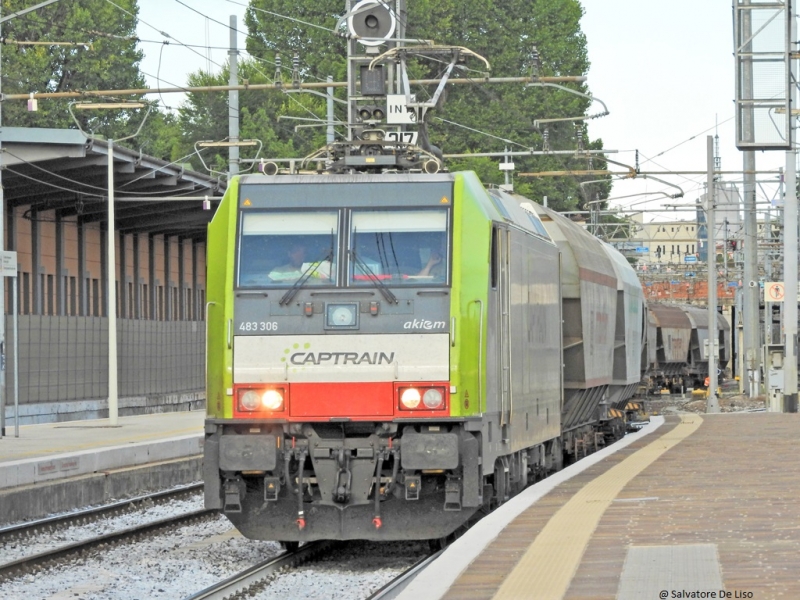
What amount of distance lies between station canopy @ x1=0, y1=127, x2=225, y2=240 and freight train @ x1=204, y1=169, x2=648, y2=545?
14091 mm

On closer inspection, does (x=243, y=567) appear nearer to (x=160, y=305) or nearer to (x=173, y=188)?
(x=173, y=188)

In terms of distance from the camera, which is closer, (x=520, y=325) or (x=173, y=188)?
(x=520, y=325)

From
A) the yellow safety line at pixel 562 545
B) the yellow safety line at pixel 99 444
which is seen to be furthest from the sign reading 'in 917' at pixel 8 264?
the yellow safety line at pixel 562 545

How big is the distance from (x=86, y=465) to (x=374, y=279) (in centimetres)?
829

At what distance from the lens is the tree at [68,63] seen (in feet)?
232

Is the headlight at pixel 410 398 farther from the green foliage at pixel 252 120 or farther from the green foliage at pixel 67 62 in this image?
the green foliage at pixel 252 120

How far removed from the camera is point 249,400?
1291cm

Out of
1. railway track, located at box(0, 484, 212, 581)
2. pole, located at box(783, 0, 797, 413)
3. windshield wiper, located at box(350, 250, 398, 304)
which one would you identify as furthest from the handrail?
pole, located at box(783, 0, 797, 413)

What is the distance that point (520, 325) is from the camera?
49.6 ft

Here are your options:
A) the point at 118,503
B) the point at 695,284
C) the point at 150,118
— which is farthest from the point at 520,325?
the point at 695,284

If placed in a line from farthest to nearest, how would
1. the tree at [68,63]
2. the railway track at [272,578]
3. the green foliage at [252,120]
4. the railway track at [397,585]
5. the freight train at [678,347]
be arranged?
the green foliage at [252,120] → the tree at [68,63] → the freight train at [678,347] → the railway track at [272,578] → the railway track at [397,585]

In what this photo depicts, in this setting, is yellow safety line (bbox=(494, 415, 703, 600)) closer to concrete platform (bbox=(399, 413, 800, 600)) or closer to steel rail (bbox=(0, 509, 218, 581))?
concrete platform (bbox=(399, 413, 800, 600))

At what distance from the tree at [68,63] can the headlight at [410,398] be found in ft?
188

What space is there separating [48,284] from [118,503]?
24429 millimetres
